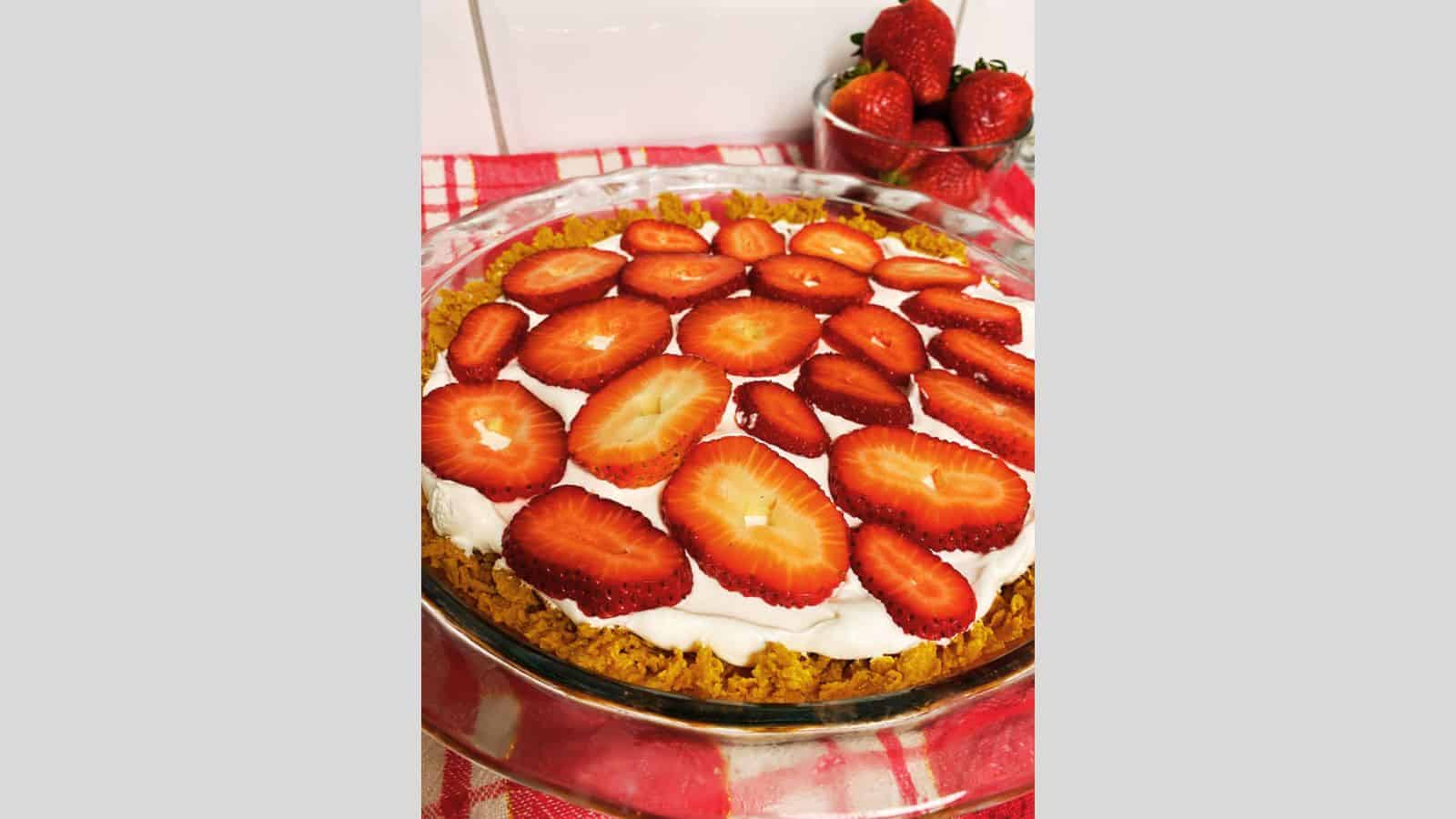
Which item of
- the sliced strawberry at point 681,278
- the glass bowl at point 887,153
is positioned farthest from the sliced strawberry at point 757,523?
the glass bowl at point 887,153

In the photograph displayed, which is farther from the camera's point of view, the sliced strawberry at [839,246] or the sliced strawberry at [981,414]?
the sliced strawberry at [839,246]

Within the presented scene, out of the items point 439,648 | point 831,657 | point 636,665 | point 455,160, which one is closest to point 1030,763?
point 831,657

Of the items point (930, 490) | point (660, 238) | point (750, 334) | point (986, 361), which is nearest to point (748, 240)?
point (660, 238)

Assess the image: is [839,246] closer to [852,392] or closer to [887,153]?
[887,153]

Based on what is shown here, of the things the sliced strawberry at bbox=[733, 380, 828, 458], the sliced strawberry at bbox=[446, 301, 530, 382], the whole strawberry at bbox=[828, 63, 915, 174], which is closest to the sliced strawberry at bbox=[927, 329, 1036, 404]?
the sliced strawberry at bbox=[733, 380, 828, 458]

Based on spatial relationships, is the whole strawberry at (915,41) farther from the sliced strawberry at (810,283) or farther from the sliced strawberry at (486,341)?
the sliced strawberry at (486,341)

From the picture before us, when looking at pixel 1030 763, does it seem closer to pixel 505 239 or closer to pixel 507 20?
pixel 507 20

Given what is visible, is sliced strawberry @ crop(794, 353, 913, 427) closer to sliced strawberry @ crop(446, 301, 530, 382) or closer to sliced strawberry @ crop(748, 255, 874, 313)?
sliced strawberry @ crop(748, 255, 874, 313)

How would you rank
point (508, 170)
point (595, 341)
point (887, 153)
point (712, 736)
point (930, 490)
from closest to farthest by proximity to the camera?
point (712, 736) → point (930, 490) → point (595, 341) → point (508, 170) → point (887, 153)
